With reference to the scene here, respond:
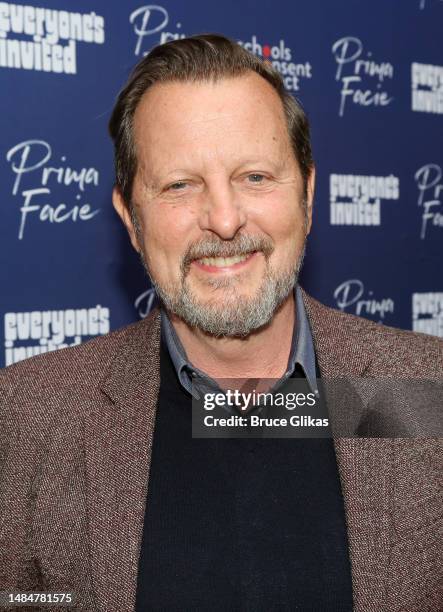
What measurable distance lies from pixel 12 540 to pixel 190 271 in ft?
2.27

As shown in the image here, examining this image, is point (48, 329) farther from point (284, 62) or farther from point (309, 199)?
point (284, 62)

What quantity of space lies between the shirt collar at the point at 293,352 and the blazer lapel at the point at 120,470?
5cm

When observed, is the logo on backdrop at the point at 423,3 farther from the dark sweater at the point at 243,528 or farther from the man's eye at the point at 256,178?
the dark sweater at the point at 243,528

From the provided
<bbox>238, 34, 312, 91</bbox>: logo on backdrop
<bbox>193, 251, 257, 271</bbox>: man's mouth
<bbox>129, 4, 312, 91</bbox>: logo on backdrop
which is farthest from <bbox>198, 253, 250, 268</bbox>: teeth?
<bbox>238, 34, 312, 91</bbox>: logo on backdrop

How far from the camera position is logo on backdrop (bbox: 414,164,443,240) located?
9.54 feet

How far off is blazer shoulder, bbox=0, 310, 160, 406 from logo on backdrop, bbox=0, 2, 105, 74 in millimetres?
828

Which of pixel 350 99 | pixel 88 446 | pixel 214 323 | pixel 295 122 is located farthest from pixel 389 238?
pixel 88 446

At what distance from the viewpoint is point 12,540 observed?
157cm

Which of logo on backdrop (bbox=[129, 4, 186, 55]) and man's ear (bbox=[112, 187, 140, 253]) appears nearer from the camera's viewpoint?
man's ear (bbox=[112, 187, 140, 253])

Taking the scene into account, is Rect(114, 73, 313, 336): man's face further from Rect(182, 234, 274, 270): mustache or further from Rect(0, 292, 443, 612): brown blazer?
Rect(0, 292, 443, 612): brown blazer

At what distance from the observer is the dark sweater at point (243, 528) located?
4.71ft

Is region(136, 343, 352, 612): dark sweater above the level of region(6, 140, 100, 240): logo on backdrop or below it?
below

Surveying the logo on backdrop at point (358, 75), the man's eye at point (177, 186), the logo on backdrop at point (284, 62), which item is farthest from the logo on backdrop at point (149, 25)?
the man's eye at point (177, 186)

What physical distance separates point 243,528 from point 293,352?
430 millimetres
